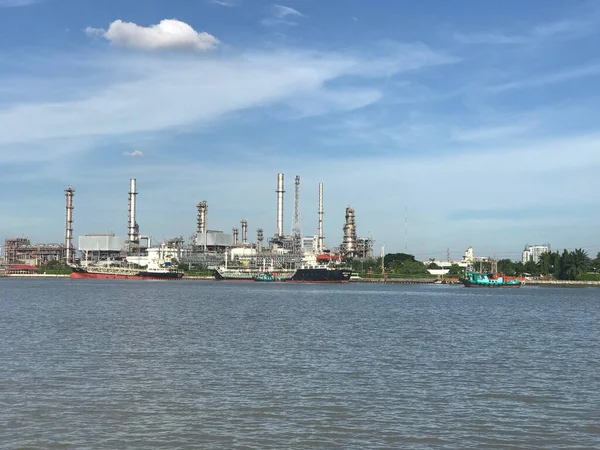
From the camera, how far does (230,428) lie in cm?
1959

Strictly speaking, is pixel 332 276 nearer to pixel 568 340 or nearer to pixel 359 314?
pixel 359 314

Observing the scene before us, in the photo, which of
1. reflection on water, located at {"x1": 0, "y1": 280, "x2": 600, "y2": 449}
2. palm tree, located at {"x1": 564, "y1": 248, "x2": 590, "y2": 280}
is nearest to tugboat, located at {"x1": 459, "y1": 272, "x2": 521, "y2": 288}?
palm tree, located at {"x1": 564, "y1": 248, "x2": 590, "y2": 280}

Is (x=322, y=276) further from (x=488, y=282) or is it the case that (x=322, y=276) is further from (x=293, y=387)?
(x=293, y=387)

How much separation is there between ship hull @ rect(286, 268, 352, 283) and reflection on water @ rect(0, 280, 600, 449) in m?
145

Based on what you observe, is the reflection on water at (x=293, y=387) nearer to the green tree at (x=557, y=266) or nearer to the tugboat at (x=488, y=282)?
the tugboat at (x=488, y=282)

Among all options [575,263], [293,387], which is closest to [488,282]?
[575,263]

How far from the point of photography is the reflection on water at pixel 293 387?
19.0 m

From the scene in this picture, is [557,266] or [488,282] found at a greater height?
[557,266]

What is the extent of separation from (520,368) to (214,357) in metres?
A: 13.9

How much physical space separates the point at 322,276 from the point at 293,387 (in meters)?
169

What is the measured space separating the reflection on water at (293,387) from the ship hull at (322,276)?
14537cm

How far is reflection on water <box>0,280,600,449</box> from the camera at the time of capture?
19.0 metres

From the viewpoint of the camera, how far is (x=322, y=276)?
194m

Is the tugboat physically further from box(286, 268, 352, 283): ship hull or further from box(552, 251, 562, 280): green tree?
box(286, 268, 352, 283): ship hull
